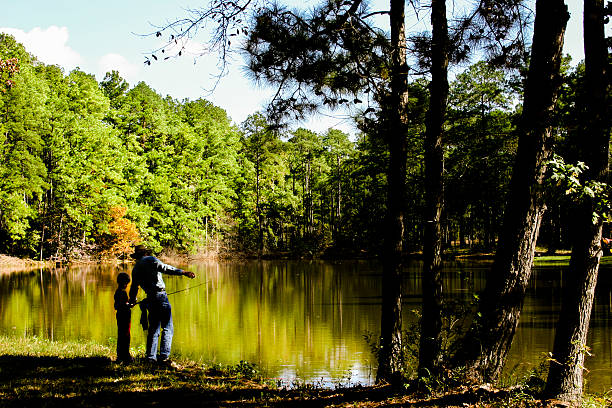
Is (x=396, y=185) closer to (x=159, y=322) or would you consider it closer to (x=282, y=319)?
(x=159, y=322)

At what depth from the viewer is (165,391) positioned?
5215 millimetres

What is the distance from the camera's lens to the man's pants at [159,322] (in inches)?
263

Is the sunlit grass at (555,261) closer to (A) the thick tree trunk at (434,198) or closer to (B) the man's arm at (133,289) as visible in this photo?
(A) the thick tree trunk at (434,198)

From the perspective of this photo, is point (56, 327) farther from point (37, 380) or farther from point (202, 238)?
point (202, 238)

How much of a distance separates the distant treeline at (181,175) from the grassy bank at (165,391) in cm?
1418

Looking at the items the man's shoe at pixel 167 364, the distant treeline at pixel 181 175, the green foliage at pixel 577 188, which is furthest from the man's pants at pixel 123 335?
the distant treeline at pixel 181 175

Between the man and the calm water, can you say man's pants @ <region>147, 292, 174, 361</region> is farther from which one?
the calm water

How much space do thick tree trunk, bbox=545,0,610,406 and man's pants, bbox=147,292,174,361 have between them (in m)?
4.65

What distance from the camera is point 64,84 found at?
32906mm

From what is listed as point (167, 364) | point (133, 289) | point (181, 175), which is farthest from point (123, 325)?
point (181, 175)

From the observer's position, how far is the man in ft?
21.7

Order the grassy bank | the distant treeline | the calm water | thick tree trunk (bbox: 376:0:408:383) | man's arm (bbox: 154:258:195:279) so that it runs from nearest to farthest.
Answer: the grassy bank < thick tree trunk (bbox: 376:0:408:383) < man's arm (bbox: 154:258:195:279) < the calm water < the distant treeline

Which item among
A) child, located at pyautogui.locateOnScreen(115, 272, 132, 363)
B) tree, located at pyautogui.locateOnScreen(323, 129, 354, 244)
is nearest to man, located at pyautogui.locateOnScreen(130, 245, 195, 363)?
child, located at pyautogui.locateOnScreen(115, 272, 132, 363)

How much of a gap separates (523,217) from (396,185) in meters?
1.77
